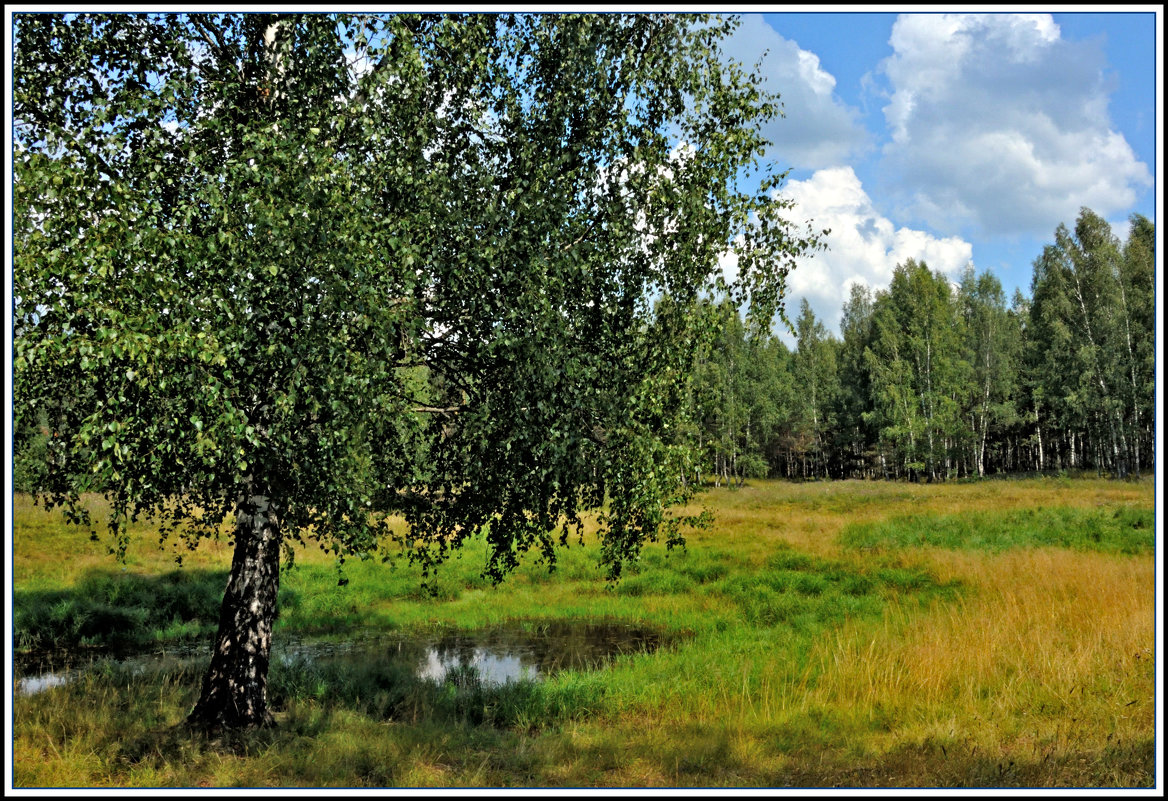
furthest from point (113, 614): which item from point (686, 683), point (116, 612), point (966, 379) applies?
point (966, 379)

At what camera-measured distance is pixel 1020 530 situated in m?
28.3

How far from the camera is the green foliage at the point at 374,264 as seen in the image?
6.50 m

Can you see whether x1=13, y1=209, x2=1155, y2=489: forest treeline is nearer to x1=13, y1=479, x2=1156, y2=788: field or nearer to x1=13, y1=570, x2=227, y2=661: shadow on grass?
x1=13, y1=479, x2=1156, y2=788: field

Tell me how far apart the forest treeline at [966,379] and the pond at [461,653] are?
893cm

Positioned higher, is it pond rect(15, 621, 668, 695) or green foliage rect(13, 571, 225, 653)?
green foliage rect(13, 571, 225, 653)

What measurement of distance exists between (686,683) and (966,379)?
55.5 metres

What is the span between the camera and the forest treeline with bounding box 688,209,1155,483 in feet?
139

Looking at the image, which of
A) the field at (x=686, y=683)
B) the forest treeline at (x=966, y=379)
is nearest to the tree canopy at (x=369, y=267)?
the field at (x=686, y=683)

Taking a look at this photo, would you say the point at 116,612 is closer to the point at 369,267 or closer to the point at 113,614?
the point at 113,614

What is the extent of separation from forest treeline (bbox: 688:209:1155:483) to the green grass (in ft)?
27.2

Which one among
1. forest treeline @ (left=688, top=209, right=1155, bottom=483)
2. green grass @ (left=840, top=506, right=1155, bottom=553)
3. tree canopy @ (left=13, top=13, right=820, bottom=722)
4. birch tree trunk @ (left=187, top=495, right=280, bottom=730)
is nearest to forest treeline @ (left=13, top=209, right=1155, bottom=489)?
forest treeline @ (left=688, top=209, right=1155, bottom=483)

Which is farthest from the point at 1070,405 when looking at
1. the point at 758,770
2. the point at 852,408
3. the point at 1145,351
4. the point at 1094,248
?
the point at 758,770

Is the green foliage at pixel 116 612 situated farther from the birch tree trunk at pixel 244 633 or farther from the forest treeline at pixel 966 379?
the forest treeline at pixel 966 379

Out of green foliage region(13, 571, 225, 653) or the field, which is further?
green foliage region(13, 571, 225, 653)
